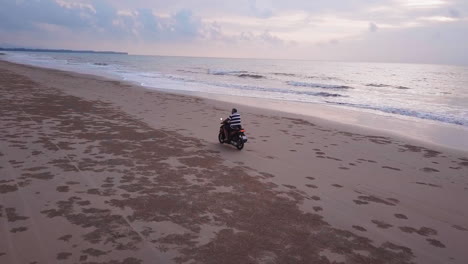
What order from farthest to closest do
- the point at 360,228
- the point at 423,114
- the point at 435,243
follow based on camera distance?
the point at 423,114 < the point at 360,228 < the point at 435,243

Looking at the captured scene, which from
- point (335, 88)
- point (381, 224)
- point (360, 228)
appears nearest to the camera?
point (360, 228)

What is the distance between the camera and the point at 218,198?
598 centimetres

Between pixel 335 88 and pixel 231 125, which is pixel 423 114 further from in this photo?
pixel 335 88

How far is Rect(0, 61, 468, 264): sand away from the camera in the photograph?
4336 mm

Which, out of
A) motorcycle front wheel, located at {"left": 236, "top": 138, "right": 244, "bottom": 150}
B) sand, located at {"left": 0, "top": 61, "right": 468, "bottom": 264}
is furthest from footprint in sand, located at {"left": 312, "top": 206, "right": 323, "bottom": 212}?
motorcycle front wheel, located at {"left": 236, "top": 138, "right": 244, "bottom": 150}

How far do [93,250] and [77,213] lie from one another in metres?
1.18

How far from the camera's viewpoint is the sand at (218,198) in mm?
4336

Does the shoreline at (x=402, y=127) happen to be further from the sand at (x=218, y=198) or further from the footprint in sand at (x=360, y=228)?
the footprint in sand at (x=360, y=228)

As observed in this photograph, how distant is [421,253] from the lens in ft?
Answer: 15.0

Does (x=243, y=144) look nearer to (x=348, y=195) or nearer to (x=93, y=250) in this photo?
(x=348, y=195)

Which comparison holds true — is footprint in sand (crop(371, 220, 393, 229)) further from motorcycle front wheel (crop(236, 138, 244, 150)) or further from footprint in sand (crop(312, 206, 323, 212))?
motorcycle front wheel (crop(236, 138, 244, 150))

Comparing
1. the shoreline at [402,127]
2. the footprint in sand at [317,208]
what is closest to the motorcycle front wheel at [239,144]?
the footprint in sand at [317,208]

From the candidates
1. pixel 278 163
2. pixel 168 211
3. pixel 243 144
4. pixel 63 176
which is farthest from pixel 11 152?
pixel 278 163

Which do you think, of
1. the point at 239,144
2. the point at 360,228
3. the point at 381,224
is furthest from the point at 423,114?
the point at 360,228
